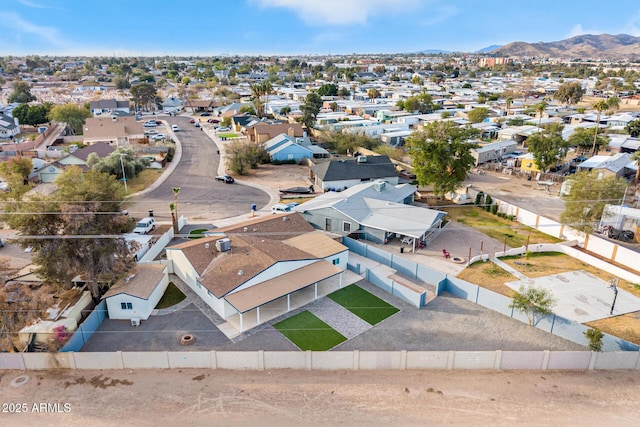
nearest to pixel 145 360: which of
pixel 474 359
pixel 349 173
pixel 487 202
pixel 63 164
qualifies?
pixel 474 359

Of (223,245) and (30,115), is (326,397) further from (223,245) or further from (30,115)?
(30,115)

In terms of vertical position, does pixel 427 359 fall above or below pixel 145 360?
above

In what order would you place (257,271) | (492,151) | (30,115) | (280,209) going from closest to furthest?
(257,271) < (280,209) < (492,151) < (30,115)

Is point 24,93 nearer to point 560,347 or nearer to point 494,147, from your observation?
point 494,147

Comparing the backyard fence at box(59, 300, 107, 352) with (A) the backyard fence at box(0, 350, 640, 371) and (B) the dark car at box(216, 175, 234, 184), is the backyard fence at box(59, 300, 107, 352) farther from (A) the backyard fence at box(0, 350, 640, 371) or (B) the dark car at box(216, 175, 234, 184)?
(B) the dark car at box(216, 175, 234, 184)

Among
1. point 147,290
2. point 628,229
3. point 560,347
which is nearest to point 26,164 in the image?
point 147,290

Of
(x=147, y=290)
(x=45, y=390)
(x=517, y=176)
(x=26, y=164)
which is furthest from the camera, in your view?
(x=517, y=176)
